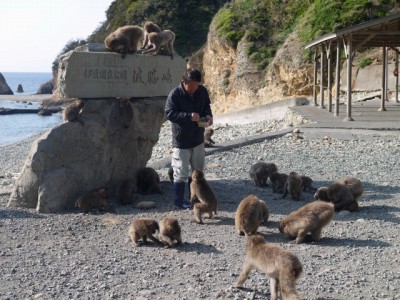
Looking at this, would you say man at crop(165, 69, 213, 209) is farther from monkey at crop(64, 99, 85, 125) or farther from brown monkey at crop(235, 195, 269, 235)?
brown monkey at crop(235, 195, 269, 235)

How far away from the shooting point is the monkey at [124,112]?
11.5 m

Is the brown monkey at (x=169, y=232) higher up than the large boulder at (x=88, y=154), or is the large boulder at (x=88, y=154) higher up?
the large boulder at (x=88, y=154)

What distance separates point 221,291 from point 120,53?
6479 mm

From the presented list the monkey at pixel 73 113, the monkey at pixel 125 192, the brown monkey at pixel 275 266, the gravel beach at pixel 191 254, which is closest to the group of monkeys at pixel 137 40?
the monkey at pixel 73 113

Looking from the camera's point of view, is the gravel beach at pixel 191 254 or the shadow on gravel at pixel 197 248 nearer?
the gravel beach at pixel 191 254

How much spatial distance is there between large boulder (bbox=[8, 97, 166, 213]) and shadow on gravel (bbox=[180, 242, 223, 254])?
3.05m

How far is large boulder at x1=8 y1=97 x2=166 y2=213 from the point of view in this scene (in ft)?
33.6

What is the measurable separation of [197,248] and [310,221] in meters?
1.45

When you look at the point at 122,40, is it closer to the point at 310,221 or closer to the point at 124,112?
the point at 124,112

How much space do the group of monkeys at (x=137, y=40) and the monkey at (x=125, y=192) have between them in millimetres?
2465

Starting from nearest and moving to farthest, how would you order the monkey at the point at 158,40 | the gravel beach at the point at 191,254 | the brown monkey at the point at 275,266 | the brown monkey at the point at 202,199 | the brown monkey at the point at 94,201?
the brown monkey at the point at 275,266 < the gravel beach at the point at 191,254 < the brown monkey at the point at 202,199 < the brown monkey at the point at 94,201 < the monkey at the point at 158,40

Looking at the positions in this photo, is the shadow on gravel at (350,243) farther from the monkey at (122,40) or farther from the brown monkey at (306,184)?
the monkey at (122,40)

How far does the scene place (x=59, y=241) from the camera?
27.3ft

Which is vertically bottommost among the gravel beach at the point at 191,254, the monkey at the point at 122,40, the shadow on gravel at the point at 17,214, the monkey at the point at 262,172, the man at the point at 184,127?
the gravel beach at the point at 191,254
